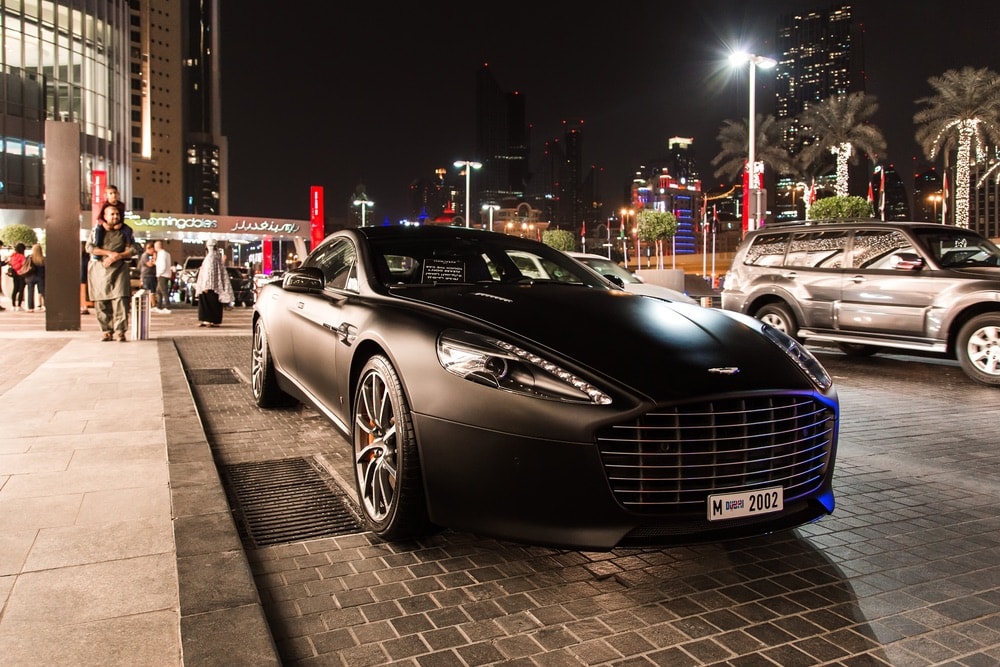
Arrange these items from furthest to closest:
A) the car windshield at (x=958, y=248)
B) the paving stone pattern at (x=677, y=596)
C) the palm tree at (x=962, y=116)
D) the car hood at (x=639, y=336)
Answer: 1. the palm tree at (x=962, y=116)
2. the car windshield at (x=958, y=248)
3. the car hood at (x=639, y=336)
4. the paving stone pattern at (x=677, y=596)

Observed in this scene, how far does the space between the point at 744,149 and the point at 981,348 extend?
4777 cm

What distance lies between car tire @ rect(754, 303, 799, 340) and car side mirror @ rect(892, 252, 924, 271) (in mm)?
1601

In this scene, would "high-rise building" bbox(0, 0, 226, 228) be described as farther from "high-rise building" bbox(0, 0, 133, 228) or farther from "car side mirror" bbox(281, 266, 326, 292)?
"car side mirror" bbox(281, 266, 326, 292)

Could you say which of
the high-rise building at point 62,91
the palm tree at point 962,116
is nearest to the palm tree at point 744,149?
the palm tree at point 962,116

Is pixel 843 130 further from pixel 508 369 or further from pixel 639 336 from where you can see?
pixel 508 369

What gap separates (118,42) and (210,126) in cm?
13152

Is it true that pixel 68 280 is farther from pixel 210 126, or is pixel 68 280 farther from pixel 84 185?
pixel 210 126

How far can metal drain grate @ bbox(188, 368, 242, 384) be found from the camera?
27.3 ft

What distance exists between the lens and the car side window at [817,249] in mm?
10281

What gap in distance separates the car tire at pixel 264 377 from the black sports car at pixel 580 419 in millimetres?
2448

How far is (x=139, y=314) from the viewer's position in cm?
1198

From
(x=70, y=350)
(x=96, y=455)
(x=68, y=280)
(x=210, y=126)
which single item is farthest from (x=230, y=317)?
(x=210, y=126)

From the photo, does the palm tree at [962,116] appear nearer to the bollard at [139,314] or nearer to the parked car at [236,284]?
the parked car at [236,284]

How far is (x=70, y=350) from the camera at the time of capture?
408 inches
